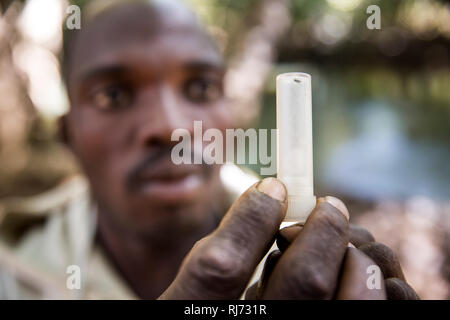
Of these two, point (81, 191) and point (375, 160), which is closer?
point (81, 191)

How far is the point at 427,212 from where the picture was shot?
2.32m

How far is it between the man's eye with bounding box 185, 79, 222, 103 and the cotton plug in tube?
0.51 m

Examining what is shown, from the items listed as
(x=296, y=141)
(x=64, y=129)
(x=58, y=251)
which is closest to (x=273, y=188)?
(x=296, y=141)

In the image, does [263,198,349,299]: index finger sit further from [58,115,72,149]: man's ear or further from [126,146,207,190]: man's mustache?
[58,115,72,149]: man's ear

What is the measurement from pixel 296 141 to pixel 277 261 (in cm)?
13

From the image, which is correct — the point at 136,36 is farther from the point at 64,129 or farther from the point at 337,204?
the point at 337,204

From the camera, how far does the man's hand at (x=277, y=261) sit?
1.14 ft

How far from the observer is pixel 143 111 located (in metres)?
0.82

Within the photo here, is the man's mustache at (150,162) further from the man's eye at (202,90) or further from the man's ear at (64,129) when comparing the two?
the man's ear at (64,129)

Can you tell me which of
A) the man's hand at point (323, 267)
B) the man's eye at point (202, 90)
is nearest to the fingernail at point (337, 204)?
the man's hand at point (323, 267)

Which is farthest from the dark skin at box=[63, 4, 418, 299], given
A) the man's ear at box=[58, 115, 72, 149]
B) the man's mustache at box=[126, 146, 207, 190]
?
the man's ear at box=[58, 115, 72, 149]
